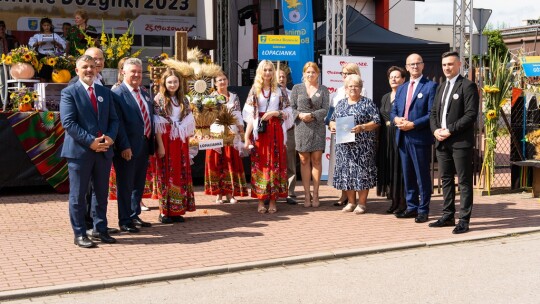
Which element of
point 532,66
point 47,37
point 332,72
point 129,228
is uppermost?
point 47,37

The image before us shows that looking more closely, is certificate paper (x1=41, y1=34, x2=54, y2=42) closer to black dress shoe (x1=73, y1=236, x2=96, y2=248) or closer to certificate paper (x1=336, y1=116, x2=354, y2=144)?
certificate paper (x1=336, y1=116, x2=354, y2=144)

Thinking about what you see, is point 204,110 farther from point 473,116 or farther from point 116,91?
point 473,116

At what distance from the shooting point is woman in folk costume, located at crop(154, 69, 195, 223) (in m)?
8.41

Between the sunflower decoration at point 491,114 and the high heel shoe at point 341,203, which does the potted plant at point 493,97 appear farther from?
the high heel shoe at point 341,203

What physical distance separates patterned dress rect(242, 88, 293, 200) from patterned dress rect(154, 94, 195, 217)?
981mm

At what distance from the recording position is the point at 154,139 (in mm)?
8336

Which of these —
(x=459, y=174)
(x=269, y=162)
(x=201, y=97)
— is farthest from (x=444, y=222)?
(x=201, y=97)

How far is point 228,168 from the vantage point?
9.80m

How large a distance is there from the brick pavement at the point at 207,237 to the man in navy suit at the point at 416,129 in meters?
0.49

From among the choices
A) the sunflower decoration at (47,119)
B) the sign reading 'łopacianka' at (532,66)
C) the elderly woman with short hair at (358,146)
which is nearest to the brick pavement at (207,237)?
the elderly woman with short hair at (358,146)

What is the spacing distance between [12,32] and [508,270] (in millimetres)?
14900

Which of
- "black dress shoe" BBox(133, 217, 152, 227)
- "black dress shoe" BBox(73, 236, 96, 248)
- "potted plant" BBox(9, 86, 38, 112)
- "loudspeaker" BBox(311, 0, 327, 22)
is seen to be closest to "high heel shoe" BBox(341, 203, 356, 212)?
Result: "black dress shoe" BBox(133, 217, 152, 227)

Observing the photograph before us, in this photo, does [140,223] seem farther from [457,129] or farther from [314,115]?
[457,129]

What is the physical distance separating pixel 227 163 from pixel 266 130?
83cm
